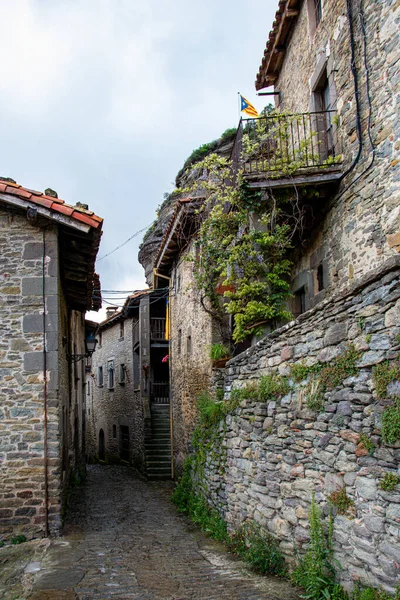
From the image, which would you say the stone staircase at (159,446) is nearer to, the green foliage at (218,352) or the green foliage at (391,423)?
the green foliage at (218,352)

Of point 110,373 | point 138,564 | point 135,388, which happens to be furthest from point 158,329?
point 138,564

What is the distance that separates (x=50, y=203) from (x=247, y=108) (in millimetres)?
4088

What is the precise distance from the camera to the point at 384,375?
4.00 meters

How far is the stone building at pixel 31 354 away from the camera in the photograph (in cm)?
795

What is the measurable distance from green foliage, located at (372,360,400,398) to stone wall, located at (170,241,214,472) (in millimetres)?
6542

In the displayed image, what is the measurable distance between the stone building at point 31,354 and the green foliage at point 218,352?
3.11m

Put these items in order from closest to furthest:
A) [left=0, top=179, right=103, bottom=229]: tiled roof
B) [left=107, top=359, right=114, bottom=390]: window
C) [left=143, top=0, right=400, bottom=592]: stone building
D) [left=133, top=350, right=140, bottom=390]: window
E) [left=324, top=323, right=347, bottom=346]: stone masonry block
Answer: [left=143, top=0, right=400, bottom=592]: stone building, [left=324, top=323, right=347, bottom=346]: stone masonry block, [left=0, top=179, right=103, bottom=229]: tiled roof, [left=133, top=350, right=140, bottom=390]: window, [left=107, top=359, right=114, bottom=390]: window

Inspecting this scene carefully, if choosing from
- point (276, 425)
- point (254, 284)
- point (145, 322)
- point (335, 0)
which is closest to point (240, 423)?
point (276, 425)

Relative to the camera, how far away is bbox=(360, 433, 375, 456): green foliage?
13.6ft

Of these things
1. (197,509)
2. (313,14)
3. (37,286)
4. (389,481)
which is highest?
(313,14)

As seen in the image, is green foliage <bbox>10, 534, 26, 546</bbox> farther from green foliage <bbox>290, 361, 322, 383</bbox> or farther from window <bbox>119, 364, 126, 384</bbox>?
window <bbox>119, 364, 126, 384</bbox>

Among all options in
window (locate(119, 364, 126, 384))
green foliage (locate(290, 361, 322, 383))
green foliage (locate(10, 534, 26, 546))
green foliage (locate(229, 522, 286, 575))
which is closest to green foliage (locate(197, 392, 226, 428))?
green foliage (locate(229, 522, 286, 575))

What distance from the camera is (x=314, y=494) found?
505cm

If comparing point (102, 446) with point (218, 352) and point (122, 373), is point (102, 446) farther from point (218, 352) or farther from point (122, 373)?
point (218, 352)
